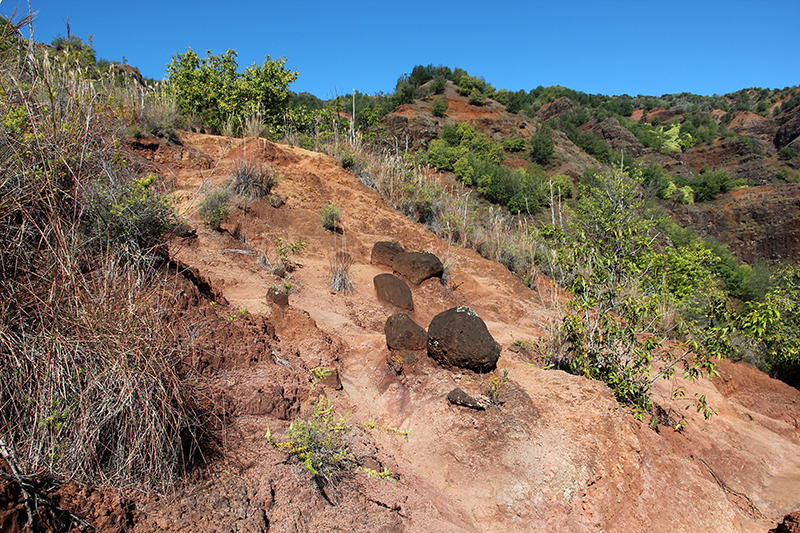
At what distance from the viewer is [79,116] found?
231 cm

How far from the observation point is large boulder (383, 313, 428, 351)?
4203 mm

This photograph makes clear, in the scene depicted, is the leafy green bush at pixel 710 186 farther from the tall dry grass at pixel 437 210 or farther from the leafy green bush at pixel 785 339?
the leafy green bush at pixel 785 339

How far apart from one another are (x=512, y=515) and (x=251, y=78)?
1206 cm

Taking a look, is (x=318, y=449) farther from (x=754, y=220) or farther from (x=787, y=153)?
(x=787, y=153)

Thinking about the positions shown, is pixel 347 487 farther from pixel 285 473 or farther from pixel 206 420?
pixel 206 420

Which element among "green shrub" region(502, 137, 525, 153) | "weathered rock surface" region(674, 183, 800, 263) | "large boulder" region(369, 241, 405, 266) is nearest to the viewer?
"large boulder" region(369, 241, 405, 266)

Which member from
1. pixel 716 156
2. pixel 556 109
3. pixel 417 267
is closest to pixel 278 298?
pixel 417 267

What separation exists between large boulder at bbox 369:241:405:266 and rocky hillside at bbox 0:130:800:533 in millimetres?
1705

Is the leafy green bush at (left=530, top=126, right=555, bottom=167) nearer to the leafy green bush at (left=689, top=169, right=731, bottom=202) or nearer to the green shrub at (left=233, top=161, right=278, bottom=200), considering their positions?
Result: the leafy green bush at (left=689, top=169, right=731, bottom=202)

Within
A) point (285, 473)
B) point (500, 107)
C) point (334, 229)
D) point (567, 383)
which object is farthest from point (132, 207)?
point (500, 107)

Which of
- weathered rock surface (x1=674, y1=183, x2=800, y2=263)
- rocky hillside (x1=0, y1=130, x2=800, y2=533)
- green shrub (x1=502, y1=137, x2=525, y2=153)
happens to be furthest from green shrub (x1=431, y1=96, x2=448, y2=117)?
rocky hillside (x1=0, y1=130, x2=800, y2=533)

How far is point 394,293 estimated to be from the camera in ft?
20.5

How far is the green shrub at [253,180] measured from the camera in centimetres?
799

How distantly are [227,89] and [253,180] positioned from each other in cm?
473
